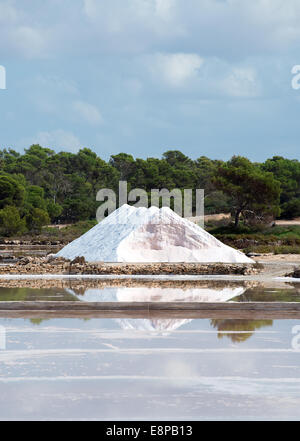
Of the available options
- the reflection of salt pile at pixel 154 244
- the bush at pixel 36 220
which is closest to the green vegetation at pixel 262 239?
the reflection of salt pile at pixel 154 244

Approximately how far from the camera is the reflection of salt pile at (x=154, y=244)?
19516mm

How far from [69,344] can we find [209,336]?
1.66m

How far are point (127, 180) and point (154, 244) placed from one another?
45.3 m

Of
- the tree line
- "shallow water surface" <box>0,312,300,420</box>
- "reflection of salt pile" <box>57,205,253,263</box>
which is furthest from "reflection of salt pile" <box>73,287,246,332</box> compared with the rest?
the tree line

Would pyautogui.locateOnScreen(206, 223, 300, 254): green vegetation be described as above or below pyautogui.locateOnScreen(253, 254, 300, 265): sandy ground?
above

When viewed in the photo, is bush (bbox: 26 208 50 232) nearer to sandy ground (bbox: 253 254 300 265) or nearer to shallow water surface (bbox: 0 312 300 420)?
sandy ground (bbox: 253 254 300 265)

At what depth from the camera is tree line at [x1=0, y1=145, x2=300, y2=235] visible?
4344 cm

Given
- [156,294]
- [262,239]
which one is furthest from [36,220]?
[156,294]

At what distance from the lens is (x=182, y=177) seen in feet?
213

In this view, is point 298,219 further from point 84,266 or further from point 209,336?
point 209,336

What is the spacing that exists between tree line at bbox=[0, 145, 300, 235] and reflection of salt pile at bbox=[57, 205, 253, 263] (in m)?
23.0

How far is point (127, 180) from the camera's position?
65.1 m

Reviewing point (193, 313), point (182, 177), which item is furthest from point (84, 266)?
point (182, 177)

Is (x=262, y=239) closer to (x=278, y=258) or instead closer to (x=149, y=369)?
(x=278, y=258)
